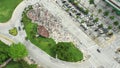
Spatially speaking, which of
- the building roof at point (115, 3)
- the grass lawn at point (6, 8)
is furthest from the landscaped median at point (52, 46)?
the building roof at point (115, 3)

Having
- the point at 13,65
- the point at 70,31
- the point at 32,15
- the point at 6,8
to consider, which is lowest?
the point at 13,65

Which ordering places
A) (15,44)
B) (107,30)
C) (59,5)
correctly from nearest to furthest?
1. (15,44)
2. (107,30)
3. (59,5)

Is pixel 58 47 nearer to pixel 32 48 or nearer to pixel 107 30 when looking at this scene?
pixel 32 48

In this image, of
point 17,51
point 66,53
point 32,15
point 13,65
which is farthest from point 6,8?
point 66,53

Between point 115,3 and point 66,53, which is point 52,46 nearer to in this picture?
point 66,53

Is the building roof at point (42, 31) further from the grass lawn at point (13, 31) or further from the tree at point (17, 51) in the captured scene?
the tree at point (17, 51)

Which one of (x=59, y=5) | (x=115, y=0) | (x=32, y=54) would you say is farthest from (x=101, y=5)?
(x=32, y=54)

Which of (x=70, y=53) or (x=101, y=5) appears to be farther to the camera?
(x=101, y=5)
